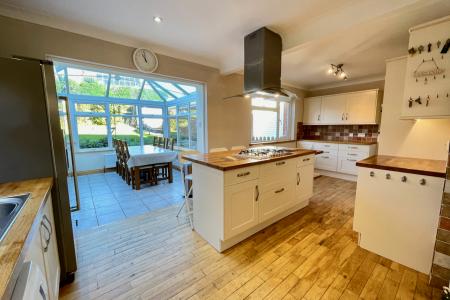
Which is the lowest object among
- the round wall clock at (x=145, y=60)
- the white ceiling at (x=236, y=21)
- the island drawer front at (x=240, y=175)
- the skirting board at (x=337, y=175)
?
the skirting board at (x=337, y=175)

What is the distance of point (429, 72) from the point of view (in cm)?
171

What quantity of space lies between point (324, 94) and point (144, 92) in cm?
536

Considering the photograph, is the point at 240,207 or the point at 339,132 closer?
the point at 240,207

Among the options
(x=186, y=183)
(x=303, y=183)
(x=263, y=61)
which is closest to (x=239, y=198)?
(x=186, y=183)

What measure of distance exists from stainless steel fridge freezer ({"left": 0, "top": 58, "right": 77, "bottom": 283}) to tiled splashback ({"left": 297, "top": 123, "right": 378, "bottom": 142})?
5145 millimetres

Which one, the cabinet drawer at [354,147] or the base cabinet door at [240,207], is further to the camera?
the cabinet drawer at [354,147]

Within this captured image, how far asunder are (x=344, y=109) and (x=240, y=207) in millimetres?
4006

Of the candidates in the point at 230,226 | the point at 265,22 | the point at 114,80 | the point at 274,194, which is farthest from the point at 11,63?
the point at 114,80

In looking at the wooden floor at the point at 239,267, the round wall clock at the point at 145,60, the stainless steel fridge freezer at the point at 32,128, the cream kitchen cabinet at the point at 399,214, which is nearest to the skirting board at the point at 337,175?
the wooden floor at the point at 239,267

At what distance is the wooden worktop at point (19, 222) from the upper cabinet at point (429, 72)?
2884 mm

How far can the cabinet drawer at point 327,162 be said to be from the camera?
4512 mm

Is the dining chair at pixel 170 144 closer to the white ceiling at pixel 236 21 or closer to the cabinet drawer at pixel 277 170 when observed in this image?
the white ceiling at pixel 236 21

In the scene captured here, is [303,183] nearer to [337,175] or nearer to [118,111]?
[337,175]

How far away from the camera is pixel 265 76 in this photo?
2367 mm
